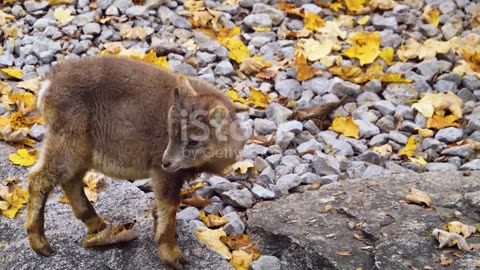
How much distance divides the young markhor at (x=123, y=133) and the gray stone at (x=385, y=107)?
2382mm

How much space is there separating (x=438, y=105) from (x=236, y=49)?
2.03 meters

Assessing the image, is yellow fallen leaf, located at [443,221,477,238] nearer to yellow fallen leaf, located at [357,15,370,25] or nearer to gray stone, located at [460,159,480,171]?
gray stone, located at [460,159,480,171]

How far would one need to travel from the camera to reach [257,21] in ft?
25.5

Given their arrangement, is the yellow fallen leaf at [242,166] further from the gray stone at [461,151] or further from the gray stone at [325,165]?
the gray stone at [461,151]

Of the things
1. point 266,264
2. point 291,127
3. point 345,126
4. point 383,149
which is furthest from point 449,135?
point 266,264

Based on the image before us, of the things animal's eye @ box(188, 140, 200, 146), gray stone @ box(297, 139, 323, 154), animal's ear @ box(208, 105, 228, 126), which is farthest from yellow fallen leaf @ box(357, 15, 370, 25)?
animal's eye @ box(188, 140, 200, 146)

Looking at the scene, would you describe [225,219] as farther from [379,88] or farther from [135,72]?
[379,88]

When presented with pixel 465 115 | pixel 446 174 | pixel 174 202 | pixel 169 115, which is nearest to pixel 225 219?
pixel 174 202

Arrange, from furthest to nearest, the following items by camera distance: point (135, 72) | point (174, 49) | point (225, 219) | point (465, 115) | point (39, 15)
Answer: point (39, 15), point (174, 49), point (465, 115), point (225, 219), point (135, 72)

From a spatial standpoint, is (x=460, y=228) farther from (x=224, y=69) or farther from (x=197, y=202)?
(x=224, y=69)

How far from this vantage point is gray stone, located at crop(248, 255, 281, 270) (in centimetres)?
477

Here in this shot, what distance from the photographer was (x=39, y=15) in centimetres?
Answer: 786

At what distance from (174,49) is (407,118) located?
92.2 inches

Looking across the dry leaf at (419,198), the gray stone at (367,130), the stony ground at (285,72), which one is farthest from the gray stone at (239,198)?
the gray stone at (367,130)
